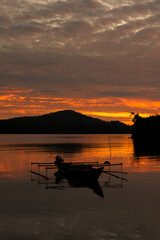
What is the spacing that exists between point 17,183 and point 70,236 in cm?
2277

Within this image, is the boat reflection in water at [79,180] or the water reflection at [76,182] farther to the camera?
the boat reflection in water at [79,180]

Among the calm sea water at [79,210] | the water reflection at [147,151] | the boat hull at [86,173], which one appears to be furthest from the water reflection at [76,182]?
the water reflection at [147,151]

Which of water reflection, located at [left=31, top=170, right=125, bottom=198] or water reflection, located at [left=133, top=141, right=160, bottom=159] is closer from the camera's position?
water reflection, located at [left=31, top=170, right=125, bottom=198]

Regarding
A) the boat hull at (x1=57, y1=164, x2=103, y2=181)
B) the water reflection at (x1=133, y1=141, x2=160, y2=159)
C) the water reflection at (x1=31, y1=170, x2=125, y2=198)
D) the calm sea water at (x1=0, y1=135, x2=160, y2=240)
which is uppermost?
the water reflection at (x1=133, y1=141, x2=160, y2=159)

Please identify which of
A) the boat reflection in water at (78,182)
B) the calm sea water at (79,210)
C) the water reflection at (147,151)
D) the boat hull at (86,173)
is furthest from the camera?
the water reflection at (147,151)

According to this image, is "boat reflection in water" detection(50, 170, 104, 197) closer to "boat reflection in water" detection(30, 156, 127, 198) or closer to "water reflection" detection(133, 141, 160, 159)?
"boat reflection in water" detection(30, 156, 127, 198)

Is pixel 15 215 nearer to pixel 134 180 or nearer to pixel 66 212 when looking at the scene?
pixel 66 212

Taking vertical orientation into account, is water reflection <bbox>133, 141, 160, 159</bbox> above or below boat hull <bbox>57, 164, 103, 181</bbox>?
above

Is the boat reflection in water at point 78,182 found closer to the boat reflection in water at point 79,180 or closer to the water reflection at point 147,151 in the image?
the boat reflection in water at point 79,180

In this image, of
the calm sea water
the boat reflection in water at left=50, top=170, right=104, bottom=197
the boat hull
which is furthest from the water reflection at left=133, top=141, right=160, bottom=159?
the calm sea water

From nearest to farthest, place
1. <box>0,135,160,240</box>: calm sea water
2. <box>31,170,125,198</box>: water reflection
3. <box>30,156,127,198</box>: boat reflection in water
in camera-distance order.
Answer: <box>0,135,160,240</box>: calm sea water, <box>31,170,125,198</box>: water reflection, <box>30,156,127,198</box>: boat reflection in water

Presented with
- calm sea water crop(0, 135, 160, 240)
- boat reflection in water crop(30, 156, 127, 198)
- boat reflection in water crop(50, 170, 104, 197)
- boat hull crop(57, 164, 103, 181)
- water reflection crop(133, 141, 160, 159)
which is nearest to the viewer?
calm sea water crop(0, 135, 160, 240)

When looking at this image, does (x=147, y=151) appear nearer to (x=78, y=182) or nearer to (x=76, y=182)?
(x=76, y=182)

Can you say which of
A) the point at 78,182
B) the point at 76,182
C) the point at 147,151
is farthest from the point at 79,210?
the point at 147,151
